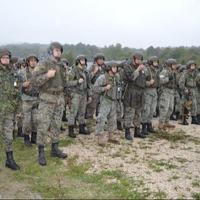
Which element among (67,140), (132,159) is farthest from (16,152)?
(132,159)

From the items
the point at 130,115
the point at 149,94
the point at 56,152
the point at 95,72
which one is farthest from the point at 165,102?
the point at 56,152

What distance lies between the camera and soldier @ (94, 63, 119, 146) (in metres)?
10.9

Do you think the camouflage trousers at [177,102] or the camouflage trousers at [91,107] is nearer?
the camouflage trousers at [91,107]

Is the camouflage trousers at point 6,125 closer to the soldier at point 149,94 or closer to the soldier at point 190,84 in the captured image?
the soldier at point 149,94

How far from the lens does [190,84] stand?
14.2m

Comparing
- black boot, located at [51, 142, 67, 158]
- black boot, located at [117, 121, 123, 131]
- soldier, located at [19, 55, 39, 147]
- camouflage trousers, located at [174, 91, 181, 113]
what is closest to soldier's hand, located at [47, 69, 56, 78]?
black boot, located at [51, 142, 67, 158]

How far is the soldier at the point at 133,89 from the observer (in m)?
11.4

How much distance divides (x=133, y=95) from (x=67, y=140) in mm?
2026

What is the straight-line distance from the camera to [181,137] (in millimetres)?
12297

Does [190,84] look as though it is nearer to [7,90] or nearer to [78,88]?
[78,88]

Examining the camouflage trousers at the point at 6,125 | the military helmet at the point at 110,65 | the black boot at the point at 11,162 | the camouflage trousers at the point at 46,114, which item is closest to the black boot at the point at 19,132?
the camouflage trousers at the point at 46,114

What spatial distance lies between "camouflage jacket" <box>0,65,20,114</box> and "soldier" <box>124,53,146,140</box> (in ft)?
11.9

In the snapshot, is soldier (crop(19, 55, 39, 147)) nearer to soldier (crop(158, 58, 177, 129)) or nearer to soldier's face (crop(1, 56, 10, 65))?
soldier's face (crop(1, 56, 10, 65))

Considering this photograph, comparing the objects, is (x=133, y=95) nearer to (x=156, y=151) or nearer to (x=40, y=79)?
(x=156, y=151)
